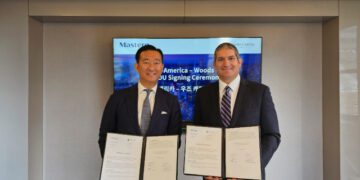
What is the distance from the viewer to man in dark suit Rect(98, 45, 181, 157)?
2.33 m

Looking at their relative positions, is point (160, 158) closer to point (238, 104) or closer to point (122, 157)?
point (122, 157)

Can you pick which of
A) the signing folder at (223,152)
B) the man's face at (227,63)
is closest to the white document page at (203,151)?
the signing folder at (223,152)

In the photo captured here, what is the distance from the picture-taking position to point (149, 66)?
93.9 inches

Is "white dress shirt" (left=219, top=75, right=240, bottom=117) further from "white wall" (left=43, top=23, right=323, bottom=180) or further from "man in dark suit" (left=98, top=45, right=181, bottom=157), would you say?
"white wall" (left=43, top=23, right=323, bottom=180)

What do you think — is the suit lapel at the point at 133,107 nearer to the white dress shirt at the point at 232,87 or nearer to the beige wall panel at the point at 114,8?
the white dress shirt at the point at 232,87

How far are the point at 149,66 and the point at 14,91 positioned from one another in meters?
1.60

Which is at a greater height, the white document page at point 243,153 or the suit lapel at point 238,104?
the suit lapel at point 238,104

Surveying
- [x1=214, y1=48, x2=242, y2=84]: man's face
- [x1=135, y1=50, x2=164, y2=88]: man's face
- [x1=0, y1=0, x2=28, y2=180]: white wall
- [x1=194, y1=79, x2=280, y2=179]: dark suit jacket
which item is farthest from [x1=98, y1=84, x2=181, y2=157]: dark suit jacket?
[x1=0, y1=0, x2=28, y2=180]: white wall

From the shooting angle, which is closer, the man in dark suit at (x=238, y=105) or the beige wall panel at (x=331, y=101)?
the man in dark suit at (x=238, y=105)

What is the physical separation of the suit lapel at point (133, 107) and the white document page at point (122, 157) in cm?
21

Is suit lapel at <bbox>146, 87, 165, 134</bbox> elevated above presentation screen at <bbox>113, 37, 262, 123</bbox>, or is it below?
below

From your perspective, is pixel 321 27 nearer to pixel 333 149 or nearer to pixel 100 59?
pixel 333 149

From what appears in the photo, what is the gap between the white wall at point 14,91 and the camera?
315 cm

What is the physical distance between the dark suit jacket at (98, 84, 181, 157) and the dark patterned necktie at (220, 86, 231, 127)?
40 cm
